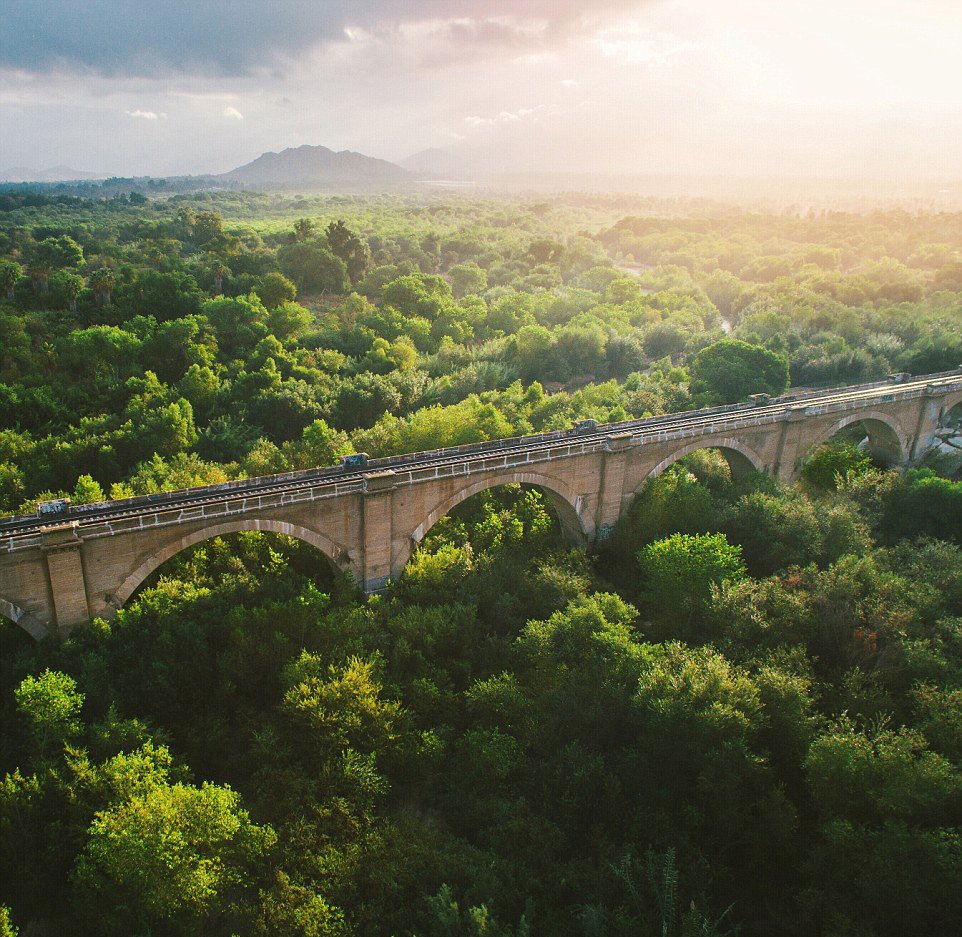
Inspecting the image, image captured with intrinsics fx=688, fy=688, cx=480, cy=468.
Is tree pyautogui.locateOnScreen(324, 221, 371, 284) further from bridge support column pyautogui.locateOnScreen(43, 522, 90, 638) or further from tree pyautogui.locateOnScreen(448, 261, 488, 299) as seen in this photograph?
bridge support column pyautogui.locateOnScreen(43, 522, 90, 638)

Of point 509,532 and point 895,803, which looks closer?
point 895,803

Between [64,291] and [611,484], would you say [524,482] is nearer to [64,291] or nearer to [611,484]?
[611,484]

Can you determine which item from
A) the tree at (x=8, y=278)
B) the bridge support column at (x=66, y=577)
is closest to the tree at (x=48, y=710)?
the bridge support column at (x=66, y=577)

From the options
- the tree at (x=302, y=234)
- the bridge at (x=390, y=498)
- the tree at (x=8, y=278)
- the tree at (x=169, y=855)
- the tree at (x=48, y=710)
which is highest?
the tree at (x=302, y=234)

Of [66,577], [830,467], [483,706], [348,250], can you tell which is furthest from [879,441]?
[348,250]

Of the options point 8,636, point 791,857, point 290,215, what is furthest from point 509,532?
point 290,215

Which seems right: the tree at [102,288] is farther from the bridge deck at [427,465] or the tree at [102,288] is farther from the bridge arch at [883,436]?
the bridge arch at [883,436]

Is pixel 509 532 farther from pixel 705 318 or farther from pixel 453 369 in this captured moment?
pixel 705 318
